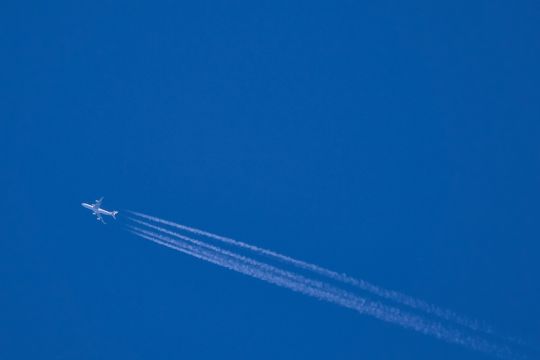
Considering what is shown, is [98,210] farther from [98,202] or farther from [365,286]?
[365,286]

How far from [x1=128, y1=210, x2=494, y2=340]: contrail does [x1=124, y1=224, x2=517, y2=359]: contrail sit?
0.22 meters

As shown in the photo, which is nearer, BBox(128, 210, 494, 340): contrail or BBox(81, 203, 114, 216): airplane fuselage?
BBox(128, 210, 494, 340): contrail

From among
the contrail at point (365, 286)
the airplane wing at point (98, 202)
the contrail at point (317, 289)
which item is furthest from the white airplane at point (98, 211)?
the contrail at point (365, 286)

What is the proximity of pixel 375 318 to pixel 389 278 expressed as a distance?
94cm

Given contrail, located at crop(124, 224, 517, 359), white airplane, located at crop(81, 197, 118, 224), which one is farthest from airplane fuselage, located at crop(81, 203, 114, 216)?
contrail, located at crop(124, 224, 517, 359)

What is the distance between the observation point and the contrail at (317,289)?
42.3 feet

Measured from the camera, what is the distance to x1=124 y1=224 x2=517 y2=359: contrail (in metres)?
12.9

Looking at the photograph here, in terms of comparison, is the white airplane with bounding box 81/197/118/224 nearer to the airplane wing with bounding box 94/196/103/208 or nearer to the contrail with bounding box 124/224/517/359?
the airplane wing with bounding box 94/196/103/208

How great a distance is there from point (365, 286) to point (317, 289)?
1075 mm

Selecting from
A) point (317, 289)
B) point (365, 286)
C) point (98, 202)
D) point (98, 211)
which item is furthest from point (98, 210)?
point (365, 286)

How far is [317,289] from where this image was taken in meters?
13.8

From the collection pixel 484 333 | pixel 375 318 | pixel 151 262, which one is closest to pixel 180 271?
pixel 151 262

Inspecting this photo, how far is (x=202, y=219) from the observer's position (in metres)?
14.7

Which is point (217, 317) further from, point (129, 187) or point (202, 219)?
point (129, 187)
